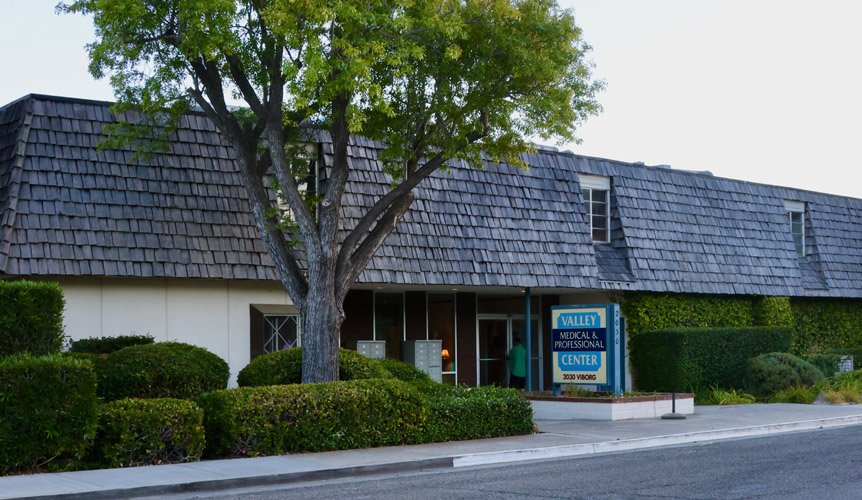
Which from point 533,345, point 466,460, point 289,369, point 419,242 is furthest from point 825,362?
point 466,460

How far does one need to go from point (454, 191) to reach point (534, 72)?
22.6 feet

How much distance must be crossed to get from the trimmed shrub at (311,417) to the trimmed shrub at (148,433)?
0.62m

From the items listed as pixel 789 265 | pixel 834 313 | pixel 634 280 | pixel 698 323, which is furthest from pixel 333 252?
pixel 834 313

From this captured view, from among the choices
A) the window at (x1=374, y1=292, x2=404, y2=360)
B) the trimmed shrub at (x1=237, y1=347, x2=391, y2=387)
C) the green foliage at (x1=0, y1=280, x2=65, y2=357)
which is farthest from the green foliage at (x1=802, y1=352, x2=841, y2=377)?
the green foliage at (x1=0, y1=280, x2=65, y2=357)

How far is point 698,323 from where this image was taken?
27891 mm

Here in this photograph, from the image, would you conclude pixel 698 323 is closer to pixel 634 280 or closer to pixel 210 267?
pixel 634 280

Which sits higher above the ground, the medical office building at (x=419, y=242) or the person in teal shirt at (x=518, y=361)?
the medical office building at (x=419, y=242)

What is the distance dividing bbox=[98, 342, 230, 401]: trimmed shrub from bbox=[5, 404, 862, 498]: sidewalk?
270cm

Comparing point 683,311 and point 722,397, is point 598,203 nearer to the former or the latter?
point 683,311

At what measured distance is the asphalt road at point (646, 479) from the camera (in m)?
11.0

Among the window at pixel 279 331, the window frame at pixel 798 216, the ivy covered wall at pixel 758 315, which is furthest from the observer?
the window frame at pixel 798 216

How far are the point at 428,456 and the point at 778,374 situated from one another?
14.2m

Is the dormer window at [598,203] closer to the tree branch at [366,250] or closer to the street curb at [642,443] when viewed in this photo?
the street curb at [642,443]

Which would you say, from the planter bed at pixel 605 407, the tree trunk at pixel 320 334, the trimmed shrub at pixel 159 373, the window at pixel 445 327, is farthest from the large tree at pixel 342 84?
the window at pixel 445 327
